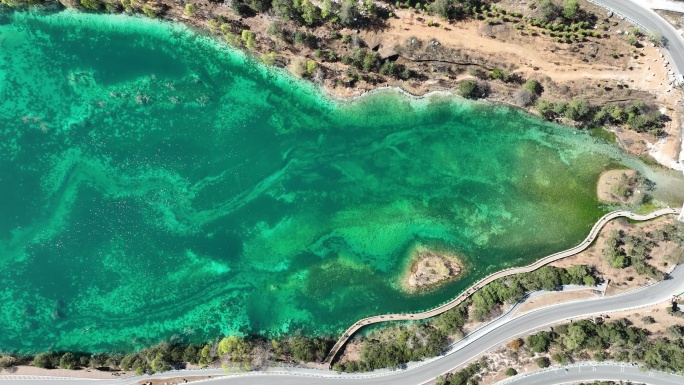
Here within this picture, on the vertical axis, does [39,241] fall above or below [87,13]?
below

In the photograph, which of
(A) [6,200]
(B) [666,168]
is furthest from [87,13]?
(B) [666,168]

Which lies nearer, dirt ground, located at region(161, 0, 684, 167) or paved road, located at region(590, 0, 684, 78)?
paved road, located at region(590, 0, 684, 78)

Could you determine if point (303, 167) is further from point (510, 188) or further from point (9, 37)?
point (9, 37)

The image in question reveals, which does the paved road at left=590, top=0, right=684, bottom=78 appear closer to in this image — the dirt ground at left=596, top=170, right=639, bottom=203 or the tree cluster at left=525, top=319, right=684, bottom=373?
the dirt ground at left=596, top=170, right=639, bottom=203

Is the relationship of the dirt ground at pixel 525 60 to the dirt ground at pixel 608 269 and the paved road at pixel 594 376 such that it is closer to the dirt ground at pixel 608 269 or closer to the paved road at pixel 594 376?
the dirt ground at pixel 608 269

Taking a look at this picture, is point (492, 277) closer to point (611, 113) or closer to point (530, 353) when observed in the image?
point (530, 353)

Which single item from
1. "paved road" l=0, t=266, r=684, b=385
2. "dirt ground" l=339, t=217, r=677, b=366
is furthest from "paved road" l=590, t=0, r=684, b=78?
"paved road" l=0, t=266, r=684, b=385
